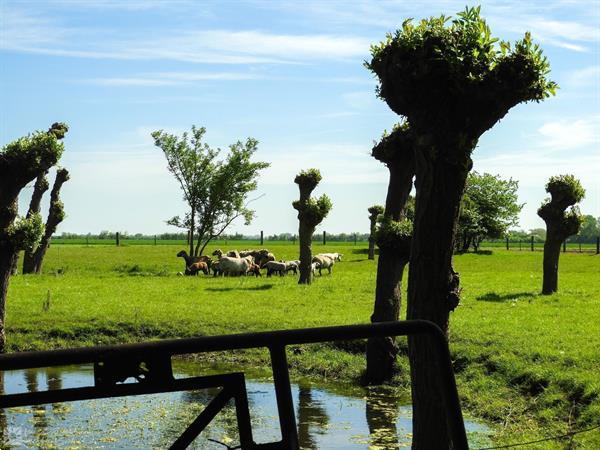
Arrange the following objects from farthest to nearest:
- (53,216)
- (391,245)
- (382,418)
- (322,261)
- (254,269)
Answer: (53,216) → (322,261) → (254,269) → (391,245) → (382,418)

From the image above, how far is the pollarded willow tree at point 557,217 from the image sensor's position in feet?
92.2

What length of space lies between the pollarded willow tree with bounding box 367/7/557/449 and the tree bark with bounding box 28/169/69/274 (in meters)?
34.3

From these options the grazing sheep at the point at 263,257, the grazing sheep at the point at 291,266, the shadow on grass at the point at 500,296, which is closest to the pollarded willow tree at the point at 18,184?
the shadow on grass at the point at 500,296

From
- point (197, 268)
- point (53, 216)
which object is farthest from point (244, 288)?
point (53, 216)

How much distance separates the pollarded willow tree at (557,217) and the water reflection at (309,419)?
588 inches

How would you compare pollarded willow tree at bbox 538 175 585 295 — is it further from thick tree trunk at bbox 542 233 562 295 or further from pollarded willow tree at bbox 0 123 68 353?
pollarded willow tree at bbox 0 123 68 353

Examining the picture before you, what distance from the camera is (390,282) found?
16.4 meters

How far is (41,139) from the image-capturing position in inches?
728

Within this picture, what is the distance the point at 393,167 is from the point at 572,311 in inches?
317

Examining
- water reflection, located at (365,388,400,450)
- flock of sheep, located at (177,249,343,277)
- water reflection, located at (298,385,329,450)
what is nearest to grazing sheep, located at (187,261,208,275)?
flock of sheep, located at (177,249,343,277)

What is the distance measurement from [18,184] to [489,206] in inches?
2550

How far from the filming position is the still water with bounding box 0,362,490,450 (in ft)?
39.4

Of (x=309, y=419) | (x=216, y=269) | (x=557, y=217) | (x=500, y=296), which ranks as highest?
(x=557, y=217)

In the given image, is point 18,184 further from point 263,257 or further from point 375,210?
point 375,210
